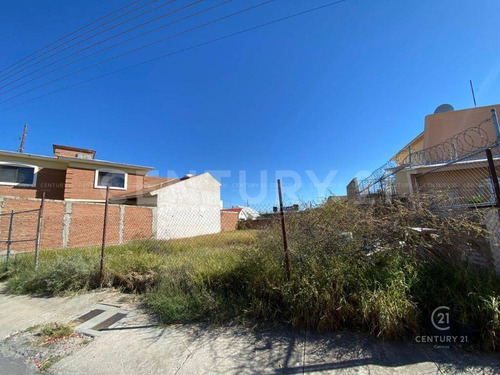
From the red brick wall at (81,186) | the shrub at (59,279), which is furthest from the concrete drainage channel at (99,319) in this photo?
the red brick wall at (81,186)

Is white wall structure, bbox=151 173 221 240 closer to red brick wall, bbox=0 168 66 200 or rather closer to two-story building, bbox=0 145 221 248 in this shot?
two-story building, bbox=0 145 221 248

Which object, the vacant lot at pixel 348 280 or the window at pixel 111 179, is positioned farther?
the window at pixel 111 179

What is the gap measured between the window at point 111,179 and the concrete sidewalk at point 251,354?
48.2ft

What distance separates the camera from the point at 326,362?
7.23 ft

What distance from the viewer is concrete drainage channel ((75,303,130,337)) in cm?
308

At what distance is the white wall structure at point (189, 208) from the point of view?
51.3ft

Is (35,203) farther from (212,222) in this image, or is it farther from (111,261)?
(212,222)

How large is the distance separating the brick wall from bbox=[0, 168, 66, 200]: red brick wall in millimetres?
4601

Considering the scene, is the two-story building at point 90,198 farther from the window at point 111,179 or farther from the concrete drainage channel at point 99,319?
the concrete drainage channel at point 99,319

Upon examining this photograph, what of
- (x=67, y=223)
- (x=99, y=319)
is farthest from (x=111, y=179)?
(x=99, y=319)

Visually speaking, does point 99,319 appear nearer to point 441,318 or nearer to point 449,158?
point 441,318

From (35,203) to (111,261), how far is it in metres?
8.78

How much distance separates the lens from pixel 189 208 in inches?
706

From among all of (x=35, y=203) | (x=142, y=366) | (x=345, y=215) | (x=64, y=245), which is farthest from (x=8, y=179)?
(x=345, y=215)
